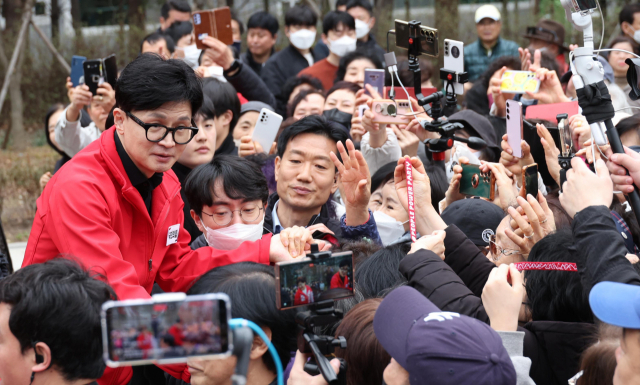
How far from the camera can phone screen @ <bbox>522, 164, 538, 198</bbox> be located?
2950 millimetres

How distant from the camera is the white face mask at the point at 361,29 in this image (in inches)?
308

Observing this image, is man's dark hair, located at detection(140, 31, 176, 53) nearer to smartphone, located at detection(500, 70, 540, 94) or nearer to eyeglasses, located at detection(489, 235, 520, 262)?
smartphone, located at detection(500, 70, 540, 94)

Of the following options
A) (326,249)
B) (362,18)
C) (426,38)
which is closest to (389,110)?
(426,38)

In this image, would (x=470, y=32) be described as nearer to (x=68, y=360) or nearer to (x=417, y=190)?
(x=417, y=190)

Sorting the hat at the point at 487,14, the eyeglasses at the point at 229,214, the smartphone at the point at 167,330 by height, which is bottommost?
the eyeglasses at the point at 229,214

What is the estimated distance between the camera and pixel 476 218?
321 cm

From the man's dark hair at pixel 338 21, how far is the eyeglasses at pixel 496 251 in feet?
14.6

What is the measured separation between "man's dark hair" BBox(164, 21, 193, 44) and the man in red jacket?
532 cm

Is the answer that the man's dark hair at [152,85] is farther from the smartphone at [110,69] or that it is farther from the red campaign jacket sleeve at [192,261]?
the smartphone at [110,69]

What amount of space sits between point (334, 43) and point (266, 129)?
2.59 metres

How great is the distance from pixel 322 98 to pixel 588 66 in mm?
3449

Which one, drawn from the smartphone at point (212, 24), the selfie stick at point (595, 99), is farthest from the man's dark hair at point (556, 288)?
the smartphone at point (212, 24)

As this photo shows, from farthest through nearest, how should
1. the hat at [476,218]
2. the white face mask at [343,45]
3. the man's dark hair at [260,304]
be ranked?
the white face mask at [343,45] < the hat at [476,218] < the man's dark hair at [260,304]

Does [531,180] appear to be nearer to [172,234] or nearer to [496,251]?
[496,251]
